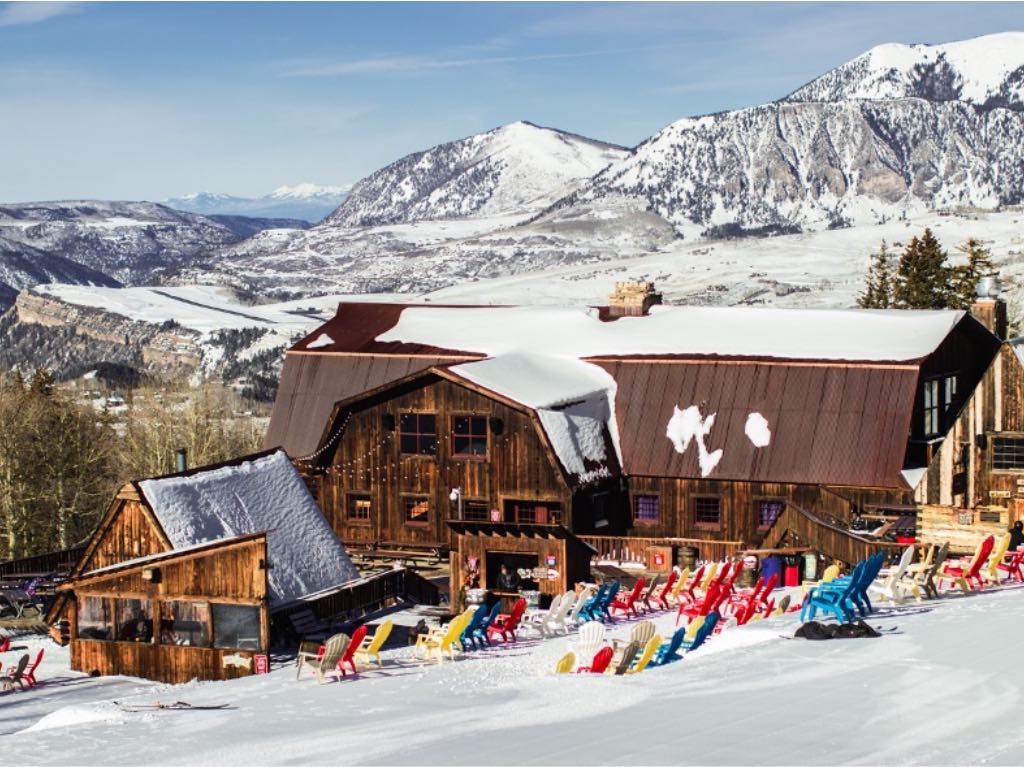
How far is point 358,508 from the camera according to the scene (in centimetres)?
4753

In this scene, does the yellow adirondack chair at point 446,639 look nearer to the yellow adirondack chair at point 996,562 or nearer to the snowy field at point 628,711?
the snowy field at point 628,711

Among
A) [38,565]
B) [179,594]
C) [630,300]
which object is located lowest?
[38,565]

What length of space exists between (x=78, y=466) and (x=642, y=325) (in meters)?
26.2

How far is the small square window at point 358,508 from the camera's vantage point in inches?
1869

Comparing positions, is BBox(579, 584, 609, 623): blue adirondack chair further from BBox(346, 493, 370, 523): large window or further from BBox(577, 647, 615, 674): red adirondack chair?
BBox(346, 493, 370, 523): large window

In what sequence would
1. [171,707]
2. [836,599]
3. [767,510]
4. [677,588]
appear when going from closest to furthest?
[171,707], [836,599], [677,588], [767,510]

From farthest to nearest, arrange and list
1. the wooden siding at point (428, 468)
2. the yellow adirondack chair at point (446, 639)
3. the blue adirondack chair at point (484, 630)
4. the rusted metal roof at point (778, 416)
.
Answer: the wooden siding at point (428, 468), the rusted metal roof at point (778, 416), the blue adirondack chair at point (484, 630), the yellow adirondack chair at point (446, 639)

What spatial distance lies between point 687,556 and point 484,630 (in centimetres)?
1059

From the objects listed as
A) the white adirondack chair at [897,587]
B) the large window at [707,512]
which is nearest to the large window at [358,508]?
the large window at [707,512]

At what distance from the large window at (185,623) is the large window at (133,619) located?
18.1 inches

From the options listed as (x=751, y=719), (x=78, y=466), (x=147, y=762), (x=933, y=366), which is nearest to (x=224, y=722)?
(x=147, y=762)

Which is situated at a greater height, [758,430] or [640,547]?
[758,430]

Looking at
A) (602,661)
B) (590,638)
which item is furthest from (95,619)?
(602,661)

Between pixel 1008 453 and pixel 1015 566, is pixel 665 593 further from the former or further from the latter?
pixel 1008 453
